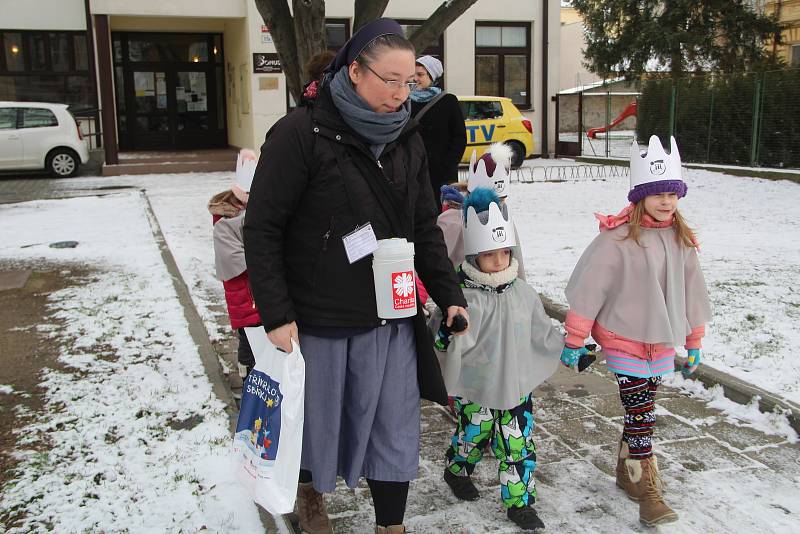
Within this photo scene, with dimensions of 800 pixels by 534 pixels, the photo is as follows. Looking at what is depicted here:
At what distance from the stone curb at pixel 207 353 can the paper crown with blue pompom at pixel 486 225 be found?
4.48 feet

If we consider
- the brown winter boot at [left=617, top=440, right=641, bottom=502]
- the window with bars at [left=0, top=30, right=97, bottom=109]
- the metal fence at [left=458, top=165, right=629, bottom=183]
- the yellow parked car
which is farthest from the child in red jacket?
the window with bars at [left=0, top=30, right=97, bottom=109]

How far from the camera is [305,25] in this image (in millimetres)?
6078

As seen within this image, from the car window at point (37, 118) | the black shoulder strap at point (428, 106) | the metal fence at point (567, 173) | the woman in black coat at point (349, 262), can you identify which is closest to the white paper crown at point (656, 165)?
the woman in black coat at point (349, 262)

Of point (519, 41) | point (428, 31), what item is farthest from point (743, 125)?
point (428, 31)

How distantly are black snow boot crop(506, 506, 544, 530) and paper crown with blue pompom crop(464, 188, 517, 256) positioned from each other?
3.50 feet

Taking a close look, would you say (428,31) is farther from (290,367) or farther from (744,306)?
(290,367)

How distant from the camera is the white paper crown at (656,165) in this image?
316cm

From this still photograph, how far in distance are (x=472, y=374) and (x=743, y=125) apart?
15.0m

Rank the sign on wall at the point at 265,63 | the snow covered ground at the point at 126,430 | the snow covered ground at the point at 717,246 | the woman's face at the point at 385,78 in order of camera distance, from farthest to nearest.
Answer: the sign on wall at the point at 265,63 → the snow covered ground at the point at 717,246 → the snow covered ground at the point at 126,430 → the woman's face at the point at 385,78


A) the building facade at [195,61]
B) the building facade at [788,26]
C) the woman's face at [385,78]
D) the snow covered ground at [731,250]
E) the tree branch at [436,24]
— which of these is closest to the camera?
the woman's face at [385,78]

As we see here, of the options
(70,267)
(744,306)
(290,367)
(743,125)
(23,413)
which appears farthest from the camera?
(743,125)

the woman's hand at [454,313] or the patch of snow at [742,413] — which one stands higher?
the woman's hand at [454,313]

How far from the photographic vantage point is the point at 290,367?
252 cm

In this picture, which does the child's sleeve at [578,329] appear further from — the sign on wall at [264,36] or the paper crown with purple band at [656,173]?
the sign on wall at [264,36]
